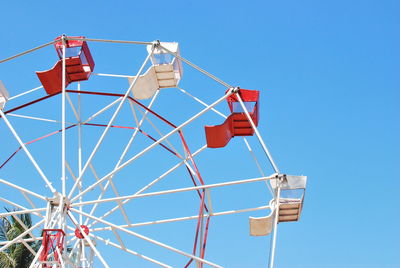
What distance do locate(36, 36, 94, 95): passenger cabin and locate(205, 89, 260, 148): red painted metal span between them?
447 cm

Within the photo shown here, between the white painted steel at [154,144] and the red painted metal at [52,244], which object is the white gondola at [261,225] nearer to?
the white painted steel at [154,144]

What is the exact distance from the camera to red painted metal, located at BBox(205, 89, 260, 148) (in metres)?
16.5

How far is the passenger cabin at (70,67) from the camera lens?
57.9ft

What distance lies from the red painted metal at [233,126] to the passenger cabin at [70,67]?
Answer: 4.47m

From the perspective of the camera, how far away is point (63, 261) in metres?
12.6

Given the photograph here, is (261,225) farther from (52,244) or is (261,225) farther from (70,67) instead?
(70,67)

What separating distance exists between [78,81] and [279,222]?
311 inches

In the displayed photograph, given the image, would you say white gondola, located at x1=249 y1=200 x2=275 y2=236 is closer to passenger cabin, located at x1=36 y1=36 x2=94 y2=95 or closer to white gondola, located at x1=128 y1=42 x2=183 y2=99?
white gondola, located at x1=128 y1=42 x2=183 y2=99

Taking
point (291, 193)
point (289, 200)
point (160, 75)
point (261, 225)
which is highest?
point (160, 75)

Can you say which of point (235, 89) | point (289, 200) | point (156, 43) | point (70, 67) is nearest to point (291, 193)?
point (289, 200)

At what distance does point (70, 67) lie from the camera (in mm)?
18094

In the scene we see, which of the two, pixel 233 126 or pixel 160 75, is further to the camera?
pixel 160 75

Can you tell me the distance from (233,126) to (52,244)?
21.9 ft

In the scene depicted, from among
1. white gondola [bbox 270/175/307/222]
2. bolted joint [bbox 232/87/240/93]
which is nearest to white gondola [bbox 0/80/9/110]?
bolted joint [bbox 232/87/240/93]
